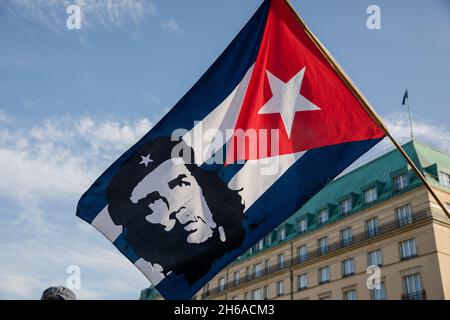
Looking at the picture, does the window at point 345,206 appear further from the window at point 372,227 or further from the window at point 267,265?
the window at point 267,265

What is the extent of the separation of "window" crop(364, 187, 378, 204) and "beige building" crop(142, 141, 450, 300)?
0.11 metres

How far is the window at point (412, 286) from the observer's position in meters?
43.4

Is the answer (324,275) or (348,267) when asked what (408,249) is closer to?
(348,267)

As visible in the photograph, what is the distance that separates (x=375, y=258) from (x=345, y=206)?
9.03 metres

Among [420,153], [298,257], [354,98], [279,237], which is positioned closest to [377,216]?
[420,153]

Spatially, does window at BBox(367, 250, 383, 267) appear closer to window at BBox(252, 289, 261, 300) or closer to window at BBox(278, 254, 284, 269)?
window at BBox(278, 254, 284, 269)

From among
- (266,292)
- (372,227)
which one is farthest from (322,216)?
(266,292)

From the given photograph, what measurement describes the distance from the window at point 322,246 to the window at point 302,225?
420cm

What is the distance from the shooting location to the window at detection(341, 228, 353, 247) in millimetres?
53203

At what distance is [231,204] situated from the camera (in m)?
7.54

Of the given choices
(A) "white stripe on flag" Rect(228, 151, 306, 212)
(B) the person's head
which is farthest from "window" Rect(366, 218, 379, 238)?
(B) the person's head

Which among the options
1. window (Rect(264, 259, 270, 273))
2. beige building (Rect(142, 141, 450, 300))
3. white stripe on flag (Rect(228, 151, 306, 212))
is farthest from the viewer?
window (Rect(264, 259, 270, 273))

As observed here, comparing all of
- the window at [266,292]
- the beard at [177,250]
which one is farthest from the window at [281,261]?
the beard at [177,250]
